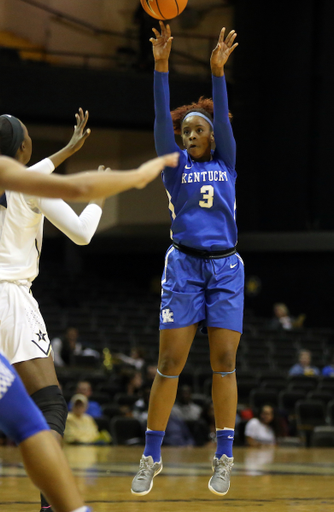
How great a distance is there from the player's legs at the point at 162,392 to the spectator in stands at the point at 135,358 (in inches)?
325

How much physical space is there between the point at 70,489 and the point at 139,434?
7473 mm

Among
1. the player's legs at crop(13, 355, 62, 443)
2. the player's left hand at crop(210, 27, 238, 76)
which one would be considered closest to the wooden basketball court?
the player's legs at crop(13, 355, 62, 443)

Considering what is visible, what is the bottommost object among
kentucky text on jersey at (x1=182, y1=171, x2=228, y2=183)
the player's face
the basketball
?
kentucky text on jersey at (x1=182, y1=171, x2=228, y2=183)

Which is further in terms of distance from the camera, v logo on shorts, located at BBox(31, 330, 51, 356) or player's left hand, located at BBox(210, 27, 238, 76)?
player's left hand, located at BBox(210, 27, 238, 76)

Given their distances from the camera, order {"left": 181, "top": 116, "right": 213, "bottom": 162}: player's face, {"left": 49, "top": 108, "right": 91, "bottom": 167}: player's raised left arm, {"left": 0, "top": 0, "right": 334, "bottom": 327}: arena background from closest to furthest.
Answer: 1. {"left": 49, "top": 108, "right": 91, "bottom": 167}: player's raised left arm
2. {"left": 181, "top": 116, "right": 213, "bottom": 162}: player's face
3. {"left": 0, "top": 0, "right": 334, "bottom": 327}: arena background

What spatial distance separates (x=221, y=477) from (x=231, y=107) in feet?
42.5

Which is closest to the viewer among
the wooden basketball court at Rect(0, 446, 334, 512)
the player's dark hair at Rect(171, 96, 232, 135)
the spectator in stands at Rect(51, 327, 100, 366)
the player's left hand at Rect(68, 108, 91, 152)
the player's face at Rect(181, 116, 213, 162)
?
the player's left hand at Rect(68, 108, 91, 152)

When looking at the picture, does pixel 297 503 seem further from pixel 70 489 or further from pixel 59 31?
pixel 59 31

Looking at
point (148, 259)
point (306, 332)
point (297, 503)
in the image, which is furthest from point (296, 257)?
point (297, 503)

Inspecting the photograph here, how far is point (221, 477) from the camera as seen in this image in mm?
3873

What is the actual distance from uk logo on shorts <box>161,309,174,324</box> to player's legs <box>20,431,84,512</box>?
158 centimetres

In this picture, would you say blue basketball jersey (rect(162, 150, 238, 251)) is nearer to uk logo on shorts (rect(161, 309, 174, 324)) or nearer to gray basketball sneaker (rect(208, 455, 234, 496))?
uk logo on shorts (rect(161, 309, 174, 324))

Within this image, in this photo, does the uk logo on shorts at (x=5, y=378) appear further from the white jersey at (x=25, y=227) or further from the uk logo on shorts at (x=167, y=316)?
the uk logo on shorts at (x=167, y=316)

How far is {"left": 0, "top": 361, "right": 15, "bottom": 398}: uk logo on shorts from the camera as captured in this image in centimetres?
237
